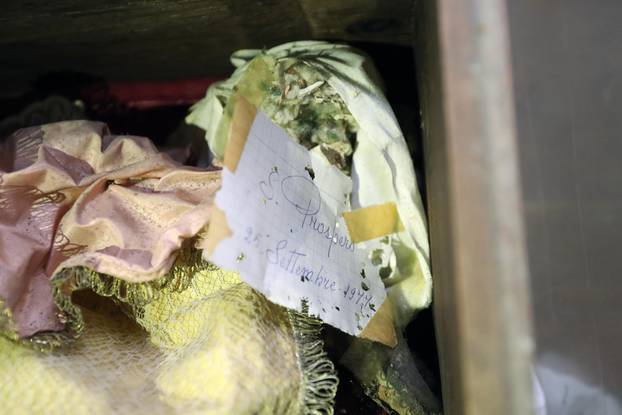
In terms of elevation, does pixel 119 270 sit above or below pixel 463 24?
below

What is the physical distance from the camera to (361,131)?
0.59m

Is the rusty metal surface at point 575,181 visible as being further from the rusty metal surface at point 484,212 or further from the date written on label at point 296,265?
the date written on label at point 296,265

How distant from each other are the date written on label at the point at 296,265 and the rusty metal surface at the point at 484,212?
12 cm

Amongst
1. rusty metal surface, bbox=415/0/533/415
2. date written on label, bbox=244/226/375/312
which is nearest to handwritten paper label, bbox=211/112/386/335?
date written on label, bbox=244/226/375/312

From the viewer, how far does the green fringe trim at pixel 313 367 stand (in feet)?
1.54

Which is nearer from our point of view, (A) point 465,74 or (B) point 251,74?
(A) point 465,74

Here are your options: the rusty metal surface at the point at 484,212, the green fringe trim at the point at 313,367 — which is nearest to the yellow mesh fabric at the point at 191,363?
the green fringe trim at the point at 313,367

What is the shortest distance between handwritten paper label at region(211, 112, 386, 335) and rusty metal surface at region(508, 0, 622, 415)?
17 centimetres

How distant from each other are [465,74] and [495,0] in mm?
43

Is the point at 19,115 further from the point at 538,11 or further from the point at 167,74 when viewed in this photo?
the point at 538,11

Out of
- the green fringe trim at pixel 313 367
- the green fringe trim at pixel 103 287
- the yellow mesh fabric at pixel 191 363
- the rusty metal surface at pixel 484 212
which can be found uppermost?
the rusty metal surface at pixel 484 212

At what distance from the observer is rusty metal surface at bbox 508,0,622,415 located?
0.37 metres

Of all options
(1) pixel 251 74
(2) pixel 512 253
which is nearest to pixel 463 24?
(2) pixel 512 253

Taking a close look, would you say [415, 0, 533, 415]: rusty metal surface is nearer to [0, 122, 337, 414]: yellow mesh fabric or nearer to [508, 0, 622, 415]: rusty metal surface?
[508, 0, 622, 415]: rusty metal surface
